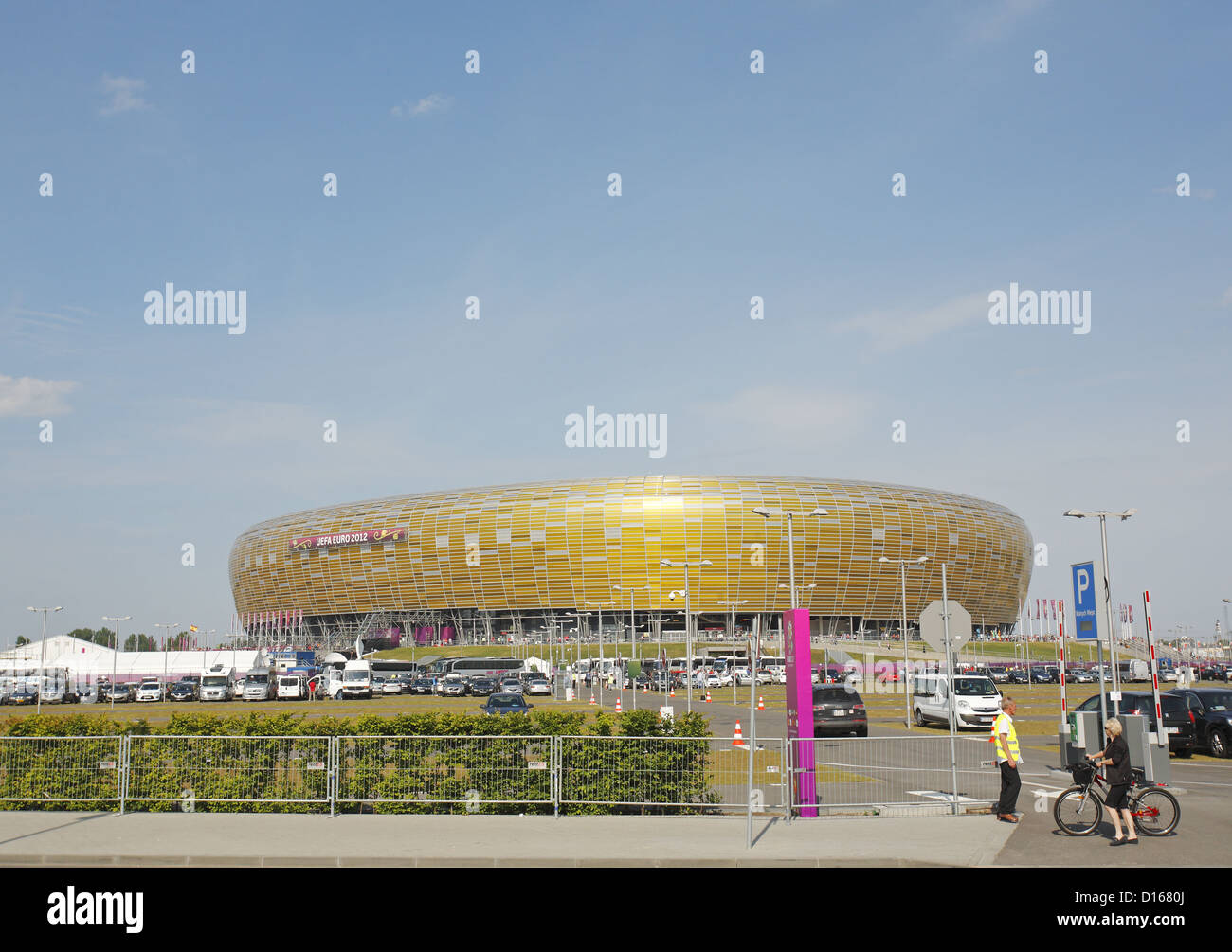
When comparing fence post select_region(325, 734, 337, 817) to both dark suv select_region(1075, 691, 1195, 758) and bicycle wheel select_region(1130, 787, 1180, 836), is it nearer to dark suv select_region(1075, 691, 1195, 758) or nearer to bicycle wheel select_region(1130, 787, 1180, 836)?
bicycle wheel select_region(1130, 787, 1180, 836)

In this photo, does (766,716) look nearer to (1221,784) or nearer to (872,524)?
(1221,784)

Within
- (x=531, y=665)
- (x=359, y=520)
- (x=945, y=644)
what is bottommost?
(x=531, y=665)

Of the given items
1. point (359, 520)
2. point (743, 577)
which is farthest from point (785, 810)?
point (359, 520)

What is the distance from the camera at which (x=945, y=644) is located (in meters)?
24.3

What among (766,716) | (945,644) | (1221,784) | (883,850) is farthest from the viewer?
(766,716)

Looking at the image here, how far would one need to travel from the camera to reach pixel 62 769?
16.8 meters

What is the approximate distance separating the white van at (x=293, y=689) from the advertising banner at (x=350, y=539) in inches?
2430

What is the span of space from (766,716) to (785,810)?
3125 centimetres

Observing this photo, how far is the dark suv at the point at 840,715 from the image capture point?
30.7m

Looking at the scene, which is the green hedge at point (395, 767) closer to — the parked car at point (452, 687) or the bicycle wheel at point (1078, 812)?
the bicycle wheel at point (1078, 812)

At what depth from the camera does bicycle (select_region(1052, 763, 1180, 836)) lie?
13617 millimetres

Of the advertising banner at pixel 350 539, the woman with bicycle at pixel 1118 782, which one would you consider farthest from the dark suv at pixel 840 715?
the advertising banner at pixel 350 539

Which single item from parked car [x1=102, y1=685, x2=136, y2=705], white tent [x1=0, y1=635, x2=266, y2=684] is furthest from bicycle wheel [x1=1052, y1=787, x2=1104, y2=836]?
white tent [x1=0, y1=635, x2=266, y2=684]
